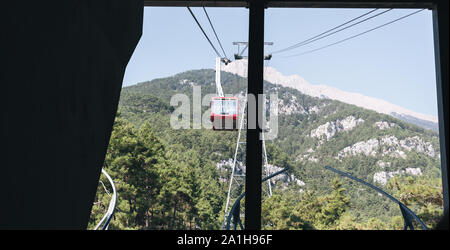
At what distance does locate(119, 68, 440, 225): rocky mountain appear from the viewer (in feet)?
163

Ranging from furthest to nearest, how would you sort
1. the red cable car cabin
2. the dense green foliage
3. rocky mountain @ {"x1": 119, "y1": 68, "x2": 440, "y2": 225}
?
1. rocky mountain @ {"x1": 119, "y1": 68, "x2": 440, "y2": 225}
2. the dense green foliage
3. the red cable car cabin

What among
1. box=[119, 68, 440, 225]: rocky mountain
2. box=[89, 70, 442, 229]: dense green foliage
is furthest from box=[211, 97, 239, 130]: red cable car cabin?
box=[119, 68, 440, 225]: rocky mountain

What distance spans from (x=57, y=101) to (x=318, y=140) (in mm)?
69509

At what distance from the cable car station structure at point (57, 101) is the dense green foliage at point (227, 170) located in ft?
3.82

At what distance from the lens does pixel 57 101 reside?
4.28ft

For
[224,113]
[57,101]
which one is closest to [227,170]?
[224,113]

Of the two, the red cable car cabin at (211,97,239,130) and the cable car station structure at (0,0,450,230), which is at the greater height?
the red cable car cabin at (211,97,239,130)

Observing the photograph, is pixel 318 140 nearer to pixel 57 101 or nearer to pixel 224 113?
pixel 224 113

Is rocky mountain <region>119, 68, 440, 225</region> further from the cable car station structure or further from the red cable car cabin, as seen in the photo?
the cable car station structure

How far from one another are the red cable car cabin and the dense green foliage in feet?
34.8

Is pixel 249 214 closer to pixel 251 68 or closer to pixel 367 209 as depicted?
pixel 251 68
